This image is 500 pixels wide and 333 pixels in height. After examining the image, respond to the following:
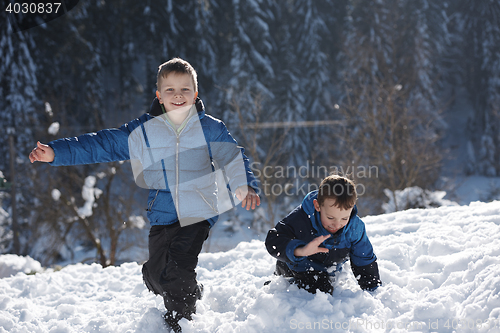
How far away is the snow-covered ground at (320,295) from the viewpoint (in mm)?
2271

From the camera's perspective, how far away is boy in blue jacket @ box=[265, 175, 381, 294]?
7.95 feet

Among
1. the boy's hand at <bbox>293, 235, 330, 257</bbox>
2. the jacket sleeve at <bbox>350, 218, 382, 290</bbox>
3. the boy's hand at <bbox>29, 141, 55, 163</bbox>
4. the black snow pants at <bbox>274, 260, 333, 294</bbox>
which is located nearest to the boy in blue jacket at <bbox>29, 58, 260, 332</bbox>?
the boy's hand at <bbox>29, 141, 55, 163</bbox>

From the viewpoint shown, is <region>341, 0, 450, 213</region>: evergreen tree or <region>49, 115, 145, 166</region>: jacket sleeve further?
<region>341, 0, 450, 213</region>: evergreen tree

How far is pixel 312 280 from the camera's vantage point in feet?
8.79

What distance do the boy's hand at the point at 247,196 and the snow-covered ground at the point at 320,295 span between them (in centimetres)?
62

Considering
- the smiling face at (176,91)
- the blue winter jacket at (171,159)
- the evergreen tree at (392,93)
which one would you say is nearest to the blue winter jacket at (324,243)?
the blue winter jacket at (171,159)

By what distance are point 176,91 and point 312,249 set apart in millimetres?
1404

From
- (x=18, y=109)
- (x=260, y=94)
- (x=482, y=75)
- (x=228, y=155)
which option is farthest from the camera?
(x=482, y=75)

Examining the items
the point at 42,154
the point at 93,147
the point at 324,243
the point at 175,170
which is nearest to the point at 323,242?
the point at 324,243

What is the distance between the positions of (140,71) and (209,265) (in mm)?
31685

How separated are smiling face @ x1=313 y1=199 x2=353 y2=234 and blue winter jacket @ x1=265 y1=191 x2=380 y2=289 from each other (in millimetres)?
76

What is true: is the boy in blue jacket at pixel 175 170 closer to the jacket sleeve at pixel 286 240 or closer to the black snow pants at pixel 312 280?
the jacket sleeve at pixel 286 240

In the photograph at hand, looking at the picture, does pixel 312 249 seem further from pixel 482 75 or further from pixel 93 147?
pixel 482 75

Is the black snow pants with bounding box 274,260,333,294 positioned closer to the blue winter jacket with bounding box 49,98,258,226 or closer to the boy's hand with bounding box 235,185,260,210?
the boy's hand with bounding box 235,185,260,210
